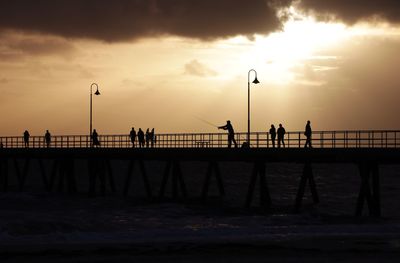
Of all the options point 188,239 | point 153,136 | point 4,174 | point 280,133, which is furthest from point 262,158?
point 4,174

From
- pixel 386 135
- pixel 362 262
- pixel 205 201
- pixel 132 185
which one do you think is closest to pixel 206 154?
pixel 205 201

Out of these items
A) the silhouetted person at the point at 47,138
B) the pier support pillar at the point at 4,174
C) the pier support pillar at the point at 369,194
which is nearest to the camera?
the pier support pillar at the point at 369,194

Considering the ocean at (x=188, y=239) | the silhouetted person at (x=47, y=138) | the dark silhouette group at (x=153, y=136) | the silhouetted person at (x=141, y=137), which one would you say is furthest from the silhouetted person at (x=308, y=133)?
the silhouetted person at (x=47, y=138)

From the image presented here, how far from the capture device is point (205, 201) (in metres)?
58.2

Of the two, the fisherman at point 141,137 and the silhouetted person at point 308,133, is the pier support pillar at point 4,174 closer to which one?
the fisherman at point 141,137

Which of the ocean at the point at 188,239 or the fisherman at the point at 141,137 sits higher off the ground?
the fisherman at the point at 141,137

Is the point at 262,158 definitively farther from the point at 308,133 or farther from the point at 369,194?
the point at 369,194

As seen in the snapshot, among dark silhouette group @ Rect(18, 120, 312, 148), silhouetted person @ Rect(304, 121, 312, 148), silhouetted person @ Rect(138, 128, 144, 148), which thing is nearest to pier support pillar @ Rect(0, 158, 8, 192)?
dark silhouette group @ Rect(18, 120, 312, 148)

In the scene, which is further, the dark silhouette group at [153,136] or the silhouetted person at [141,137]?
the silhouetted person at [141,137]

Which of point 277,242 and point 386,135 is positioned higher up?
point 386,135

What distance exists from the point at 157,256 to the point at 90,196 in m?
39.5

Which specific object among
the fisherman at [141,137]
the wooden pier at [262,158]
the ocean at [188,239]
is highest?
the fisherman at [141,137]

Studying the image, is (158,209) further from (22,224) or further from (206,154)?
(22,224)

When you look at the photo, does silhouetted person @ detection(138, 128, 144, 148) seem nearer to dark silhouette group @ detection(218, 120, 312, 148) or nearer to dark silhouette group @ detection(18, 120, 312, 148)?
dark silhouette group @ detection(18, 120, 312, 148)
